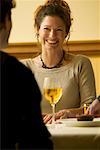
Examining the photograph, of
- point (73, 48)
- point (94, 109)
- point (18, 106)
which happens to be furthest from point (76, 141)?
point (73, 48)

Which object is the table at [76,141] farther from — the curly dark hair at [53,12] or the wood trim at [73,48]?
the wood trim at [73,48]

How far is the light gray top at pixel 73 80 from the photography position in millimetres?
2025

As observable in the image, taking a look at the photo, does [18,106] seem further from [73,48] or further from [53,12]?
[73,48]

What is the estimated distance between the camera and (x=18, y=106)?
2.86ft

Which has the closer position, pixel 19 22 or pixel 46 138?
pixel 46 138

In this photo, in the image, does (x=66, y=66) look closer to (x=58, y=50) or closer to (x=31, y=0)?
(x=58, y=50)

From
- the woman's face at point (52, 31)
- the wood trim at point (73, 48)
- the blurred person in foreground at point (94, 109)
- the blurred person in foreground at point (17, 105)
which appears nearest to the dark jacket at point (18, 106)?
the blurred person in foreground at point (17, 105)

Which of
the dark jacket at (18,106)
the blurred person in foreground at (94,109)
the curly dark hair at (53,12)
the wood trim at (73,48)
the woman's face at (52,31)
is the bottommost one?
the blurred person in foreground at (94,109)

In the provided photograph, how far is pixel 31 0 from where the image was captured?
312cm

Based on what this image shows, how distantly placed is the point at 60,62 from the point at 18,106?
4.48 feet

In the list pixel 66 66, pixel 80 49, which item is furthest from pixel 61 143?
pixel 80 49

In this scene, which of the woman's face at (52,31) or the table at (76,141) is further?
the woman's face at (52,31)

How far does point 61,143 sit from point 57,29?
1.13 m

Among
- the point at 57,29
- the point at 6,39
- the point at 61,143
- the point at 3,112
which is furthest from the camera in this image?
the point at 57,29
